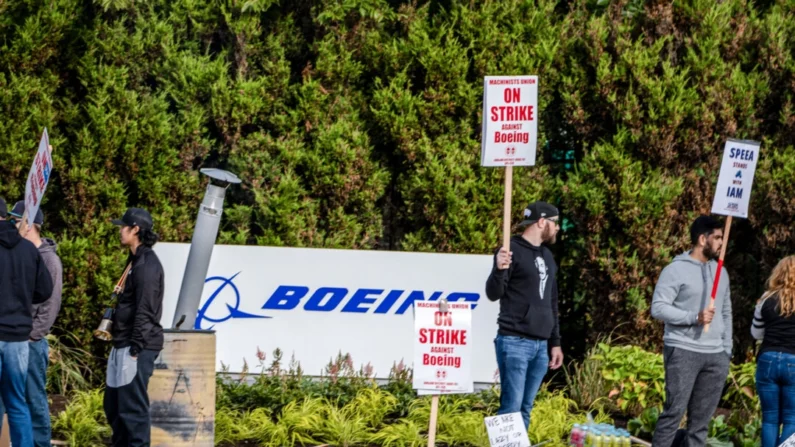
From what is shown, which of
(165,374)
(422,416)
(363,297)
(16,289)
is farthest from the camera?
(363,297)

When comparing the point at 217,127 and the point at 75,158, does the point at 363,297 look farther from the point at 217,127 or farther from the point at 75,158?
the point at 75,158

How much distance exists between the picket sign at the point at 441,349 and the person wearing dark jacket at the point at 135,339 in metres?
1.90

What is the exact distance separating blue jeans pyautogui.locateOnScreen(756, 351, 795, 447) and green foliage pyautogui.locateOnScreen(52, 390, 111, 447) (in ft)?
17.2

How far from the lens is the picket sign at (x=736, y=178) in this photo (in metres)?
8.13

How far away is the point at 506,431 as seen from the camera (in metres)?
7.52

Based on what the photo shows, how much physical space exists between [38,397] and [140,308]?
1.20 metres

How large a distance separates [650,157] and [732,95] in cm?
104

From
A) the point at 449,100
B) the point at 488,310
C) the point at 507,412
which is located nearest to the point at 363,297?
the point at 488,310

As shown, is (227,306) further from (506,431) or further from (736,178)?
(736,178)

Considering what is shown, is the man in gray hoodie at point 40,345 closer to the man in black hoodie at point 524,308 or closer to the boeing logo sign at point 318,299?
the boeing logo sign at point 318,299

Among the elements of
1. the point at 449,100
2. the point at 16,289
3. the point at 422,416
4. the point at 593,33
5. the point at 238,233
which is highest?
the point at 593,33

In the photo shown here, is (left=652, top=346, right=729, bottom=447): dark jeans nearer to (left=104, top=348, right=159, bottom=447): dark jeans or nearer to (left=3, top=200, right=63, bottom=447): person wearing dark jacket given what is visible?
(left=104, top=348, right=159, bottom=447): dark jeans

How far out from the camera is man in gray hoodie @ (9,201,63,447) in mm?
8070

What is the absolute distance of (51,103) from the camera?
435 inches
